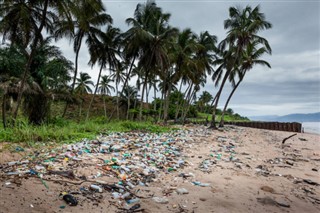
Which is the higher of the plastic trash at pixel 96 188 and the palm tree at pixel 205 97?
the palm tree at pixel 205 97

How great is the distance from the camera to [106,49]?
16.7 m

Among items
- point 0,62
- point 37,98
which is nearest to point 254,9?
point 37,98

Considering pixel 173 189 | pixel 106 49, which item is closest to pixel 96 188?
pixel 173 189

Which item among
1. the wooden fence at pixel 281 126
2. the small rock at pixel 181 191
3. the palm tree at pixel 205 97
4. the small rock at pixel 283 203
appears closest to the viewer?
the small rock at pixel 283 203

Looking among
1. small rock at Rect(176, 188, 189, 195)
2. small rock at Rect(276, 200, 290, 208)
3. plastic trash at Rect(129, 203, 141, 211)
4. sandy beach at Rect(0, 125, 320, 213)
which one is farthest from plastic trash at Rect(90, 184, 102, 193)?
small rock at Rect(276, 200, 290, 208)

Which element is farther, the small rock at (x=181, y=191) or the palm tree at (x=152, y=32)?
the palm tree at (x=152, y=32)

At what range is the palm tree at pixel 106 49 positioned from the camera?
1575 centimetres

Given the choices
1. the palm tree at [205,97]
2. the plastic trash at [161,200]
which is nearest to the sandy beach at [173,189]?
the plastic trash at [161,200]

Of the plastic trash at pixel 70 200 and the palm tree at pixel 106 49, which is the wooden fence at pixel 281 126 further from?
the plastic trash at pixel 70 200

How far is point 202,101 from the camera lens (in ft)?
158

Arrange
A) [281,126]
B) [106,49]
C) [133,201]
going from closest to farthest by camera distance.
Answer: [133,201] → [106,49] → [281,126]

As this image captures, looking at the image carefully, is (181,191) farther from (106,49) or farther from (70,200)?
(106,49)

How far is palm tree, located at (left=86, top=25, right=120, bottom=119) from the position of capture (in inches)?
620

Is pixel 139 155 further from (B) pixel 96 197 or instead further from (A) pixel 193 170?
(B) pixel 96 197
